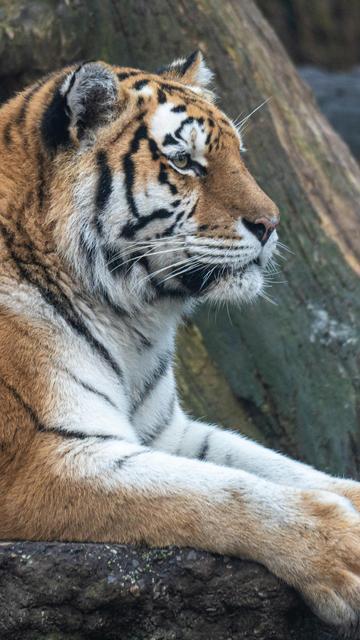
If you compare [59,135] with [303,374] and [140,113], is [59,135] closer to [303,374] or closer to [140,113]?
[140,113]

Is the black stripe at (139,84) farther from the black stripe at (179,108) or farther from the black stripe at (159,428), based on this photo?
the black stripe at (159,428)

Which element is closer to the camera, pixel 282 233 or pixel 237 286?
pixel 237 286

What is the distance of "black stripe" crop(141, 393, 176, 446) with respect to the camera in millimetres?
4297

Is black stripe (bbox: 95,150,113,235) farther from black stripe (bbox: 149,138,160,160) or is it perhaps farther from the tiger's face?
black stripe (bbox: 149,138,160,160)

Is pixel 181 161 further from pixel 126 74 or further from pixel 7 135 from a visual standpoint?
pixel 7 135

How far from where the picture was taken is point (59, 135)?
3.86m

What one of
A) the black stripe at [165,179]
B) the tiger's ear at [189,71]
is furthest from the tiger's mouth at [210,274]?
the tiger's ear at [189,71]

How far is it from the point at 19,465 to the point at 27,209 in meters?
0.87

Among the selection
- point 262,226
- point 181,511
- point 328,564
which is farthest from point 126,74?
point 328,564

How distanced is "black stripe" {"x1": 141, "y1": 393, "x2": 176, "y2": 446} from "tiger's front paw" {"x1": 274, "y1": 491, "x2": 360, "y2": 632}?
1.06 metres

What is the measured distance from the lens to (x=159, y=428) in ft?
14.2

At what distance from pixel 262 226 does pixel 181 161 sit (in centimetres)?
35

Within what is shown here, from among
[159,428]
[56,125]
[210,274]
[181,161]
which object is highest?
[56,125]

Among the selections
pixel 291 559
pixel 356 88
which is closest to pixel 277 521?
pixel 291 559
